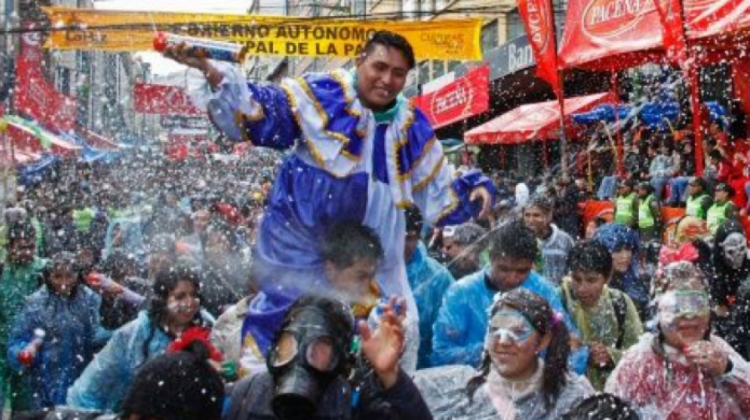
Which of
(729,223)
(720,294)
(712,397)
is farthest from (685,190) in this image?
(712,397)

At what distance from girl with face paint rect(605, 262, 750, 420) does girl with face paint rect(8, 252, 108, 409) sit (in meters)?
3.26

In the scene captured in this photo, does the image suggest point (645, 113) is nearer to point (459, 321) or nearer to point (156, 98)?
point (459, 321)

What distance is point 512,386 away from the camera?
141 inches

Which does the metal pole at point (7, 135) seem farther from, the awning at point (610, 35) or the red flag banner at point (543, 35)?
the awning at point (610, 35)

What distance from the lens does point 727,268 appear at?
22.5 feet

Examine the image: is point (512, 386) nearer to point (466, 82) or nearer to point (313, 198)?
point (313, 198)

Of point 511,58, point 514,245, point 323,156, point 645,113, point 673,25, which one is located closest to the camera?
point 323,156

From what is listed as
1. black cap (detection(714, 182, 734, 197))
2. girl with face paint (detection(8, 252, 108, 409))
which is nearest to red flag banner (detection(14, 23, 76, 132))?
black cap (detection(714, 182, 734, 197))

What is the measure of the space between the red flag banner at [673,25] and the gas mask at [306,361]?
8139mm

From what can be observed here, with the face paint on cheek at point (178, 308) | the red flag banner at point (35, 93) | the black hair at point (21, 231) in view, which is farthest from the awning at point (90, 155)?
the face paint on cheek at point (178, 308)

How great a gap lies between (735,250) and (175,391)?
5.08m

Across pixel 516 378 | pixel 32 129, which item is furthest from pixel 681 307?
pixel 32 129

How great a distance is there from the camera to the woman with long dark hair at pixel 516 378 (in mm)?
3561

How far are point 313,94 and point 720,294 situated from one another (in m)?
3.67
